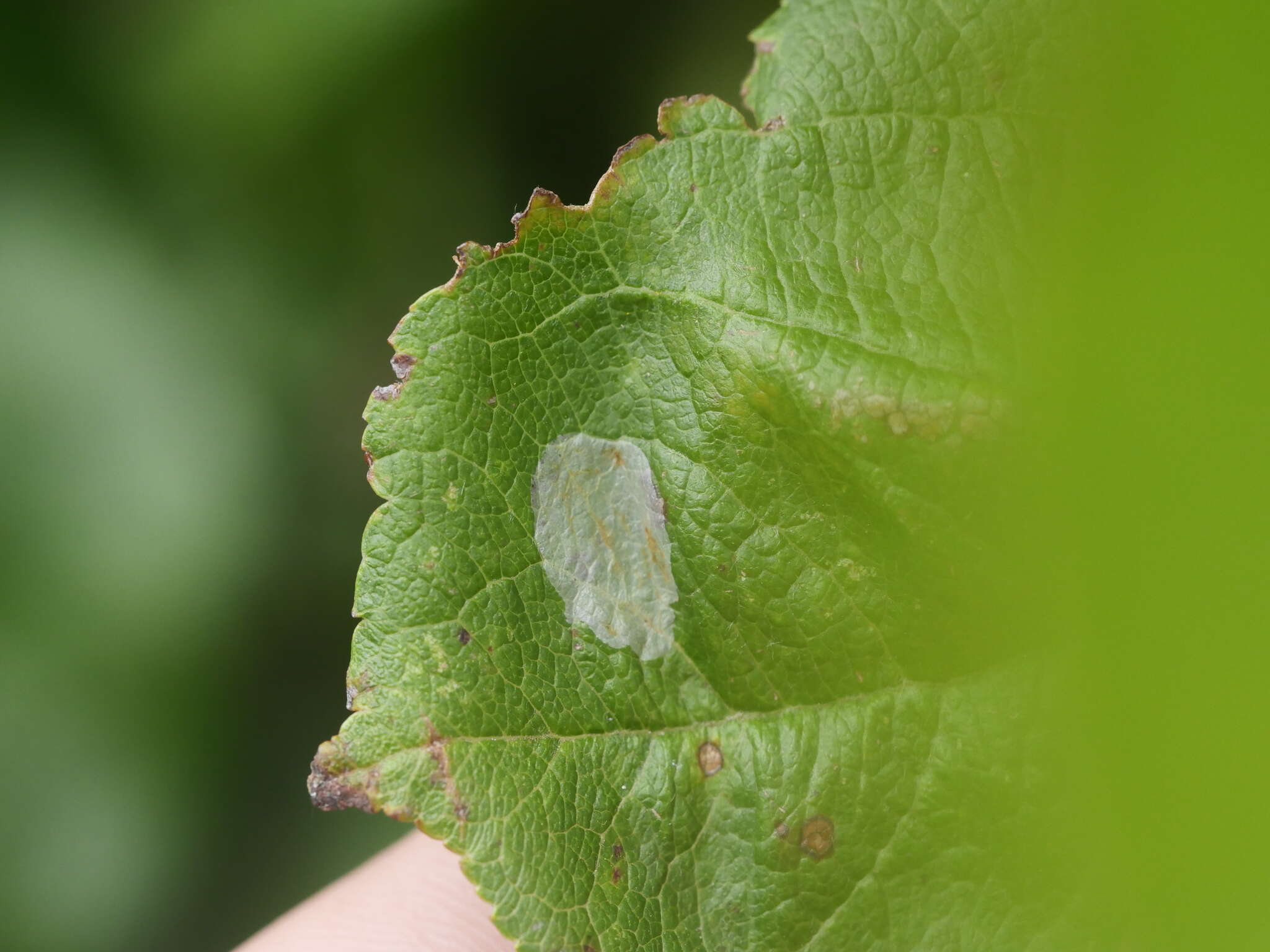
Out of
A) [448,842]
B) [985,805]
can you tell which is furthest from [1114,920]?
[448,842]

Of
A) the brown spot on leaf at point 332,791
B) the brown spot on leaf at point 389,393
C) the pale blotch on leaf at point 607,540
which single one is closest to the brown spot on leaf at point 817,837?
the pale blotch on leaf at point 607,540

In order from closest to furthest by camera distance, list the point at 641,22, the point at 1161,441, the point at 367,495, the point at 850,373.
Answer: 1. the point at 1161,441
2. the point at 850,373
3. the point at 641,22
4. the point at 367,495

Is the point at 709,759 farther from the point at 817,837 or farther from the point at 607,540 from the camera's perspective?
the point at 607,540

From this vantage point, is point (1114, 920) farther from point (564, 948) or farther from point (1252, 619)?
point (1252, 619)

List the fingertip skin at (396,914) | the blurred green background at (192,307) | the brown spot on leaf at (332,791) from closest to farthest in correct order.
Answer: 1. the brown spot on leaf at (332,791)
2. the fingertip skin at (396,914)
3. the blurred green background at (192,307)

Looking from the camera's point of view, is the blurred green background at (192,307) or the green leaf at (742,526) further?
the blurred green background at (192,307)

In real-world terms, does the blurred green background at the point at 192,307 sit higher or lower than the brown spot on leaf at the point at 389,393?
higher

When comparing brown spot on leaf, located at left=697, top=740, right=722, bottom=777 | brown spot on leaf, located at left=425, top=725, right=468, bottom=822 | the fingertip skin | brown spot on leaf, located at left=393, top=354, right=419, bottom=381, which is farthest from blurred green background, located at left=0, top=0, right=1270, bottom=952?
brown spot on leaf, located at left=697, top=740, right=722, bottom=777

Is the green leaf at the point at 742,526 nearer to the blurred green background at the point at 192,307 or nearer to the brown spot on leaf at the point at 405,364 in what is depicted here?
the brown spot on leaf at the point at 405,364
